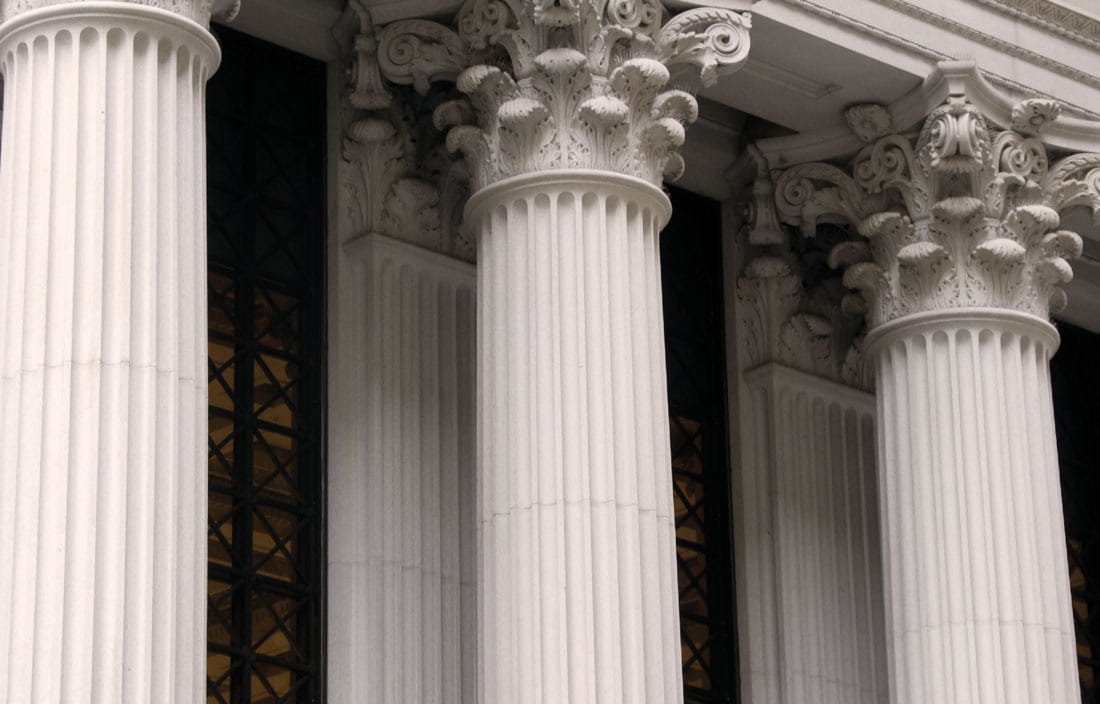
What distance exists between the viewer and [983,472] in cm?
2531

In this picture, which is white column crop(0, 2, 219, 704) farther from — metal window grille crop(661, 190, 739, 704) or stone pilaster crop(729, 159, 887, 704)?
stone pilaster crop(729, 159, 887, 704)

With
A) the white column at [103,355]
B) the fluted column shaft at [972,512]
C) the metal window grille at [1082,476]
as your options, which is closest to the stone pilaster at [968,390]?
the fluted column shaft at [972,512]

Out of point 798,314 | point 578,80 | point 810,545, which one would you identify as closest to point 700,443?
point 810,545

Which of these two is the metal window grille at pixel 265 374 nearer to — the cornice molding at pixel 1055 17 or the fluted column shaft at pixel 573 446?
the fluted column shaft at pixel 573 446

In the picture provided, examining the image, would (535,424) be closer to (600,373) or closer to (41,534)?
(600,373)

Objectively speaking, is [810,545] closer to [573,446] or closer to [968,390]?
[968,390]

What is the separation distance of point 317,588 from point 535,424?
3.01 m

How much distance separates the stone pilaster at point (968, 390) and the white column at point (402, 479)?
148 inches

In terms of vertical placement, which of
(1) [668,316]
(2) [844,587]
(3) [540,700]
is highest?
(1) [668,316]

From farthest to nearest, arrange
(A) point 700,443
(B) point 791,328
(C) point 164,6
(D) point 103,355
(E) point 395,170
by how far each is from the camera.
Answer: (B) point 791,328 → (A) point 700,443 → (E) point 395,170 → (C) point 164,6 → (D) point 103,355

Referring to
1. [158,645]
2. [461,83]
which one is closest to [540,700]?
[158,645]

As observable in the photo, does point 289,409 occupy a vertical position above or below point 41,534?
above

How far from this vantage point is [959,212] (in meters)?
25.7

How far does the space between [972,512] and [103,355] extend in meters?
8.72
